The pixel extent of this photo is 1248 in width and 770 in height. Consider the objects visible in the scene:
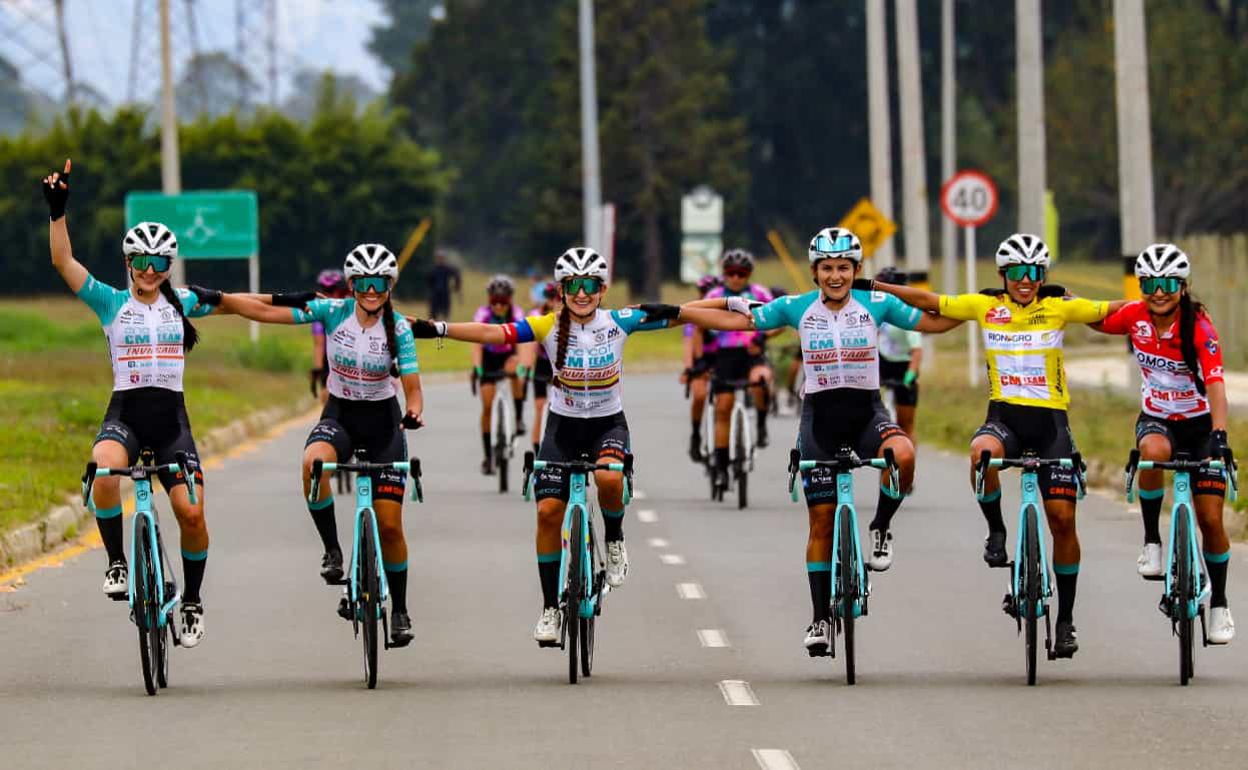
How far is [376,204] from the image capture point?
7212 centimetres

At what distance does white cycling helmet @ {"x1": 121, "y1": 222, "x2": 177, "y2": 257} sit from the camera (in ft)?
40.2

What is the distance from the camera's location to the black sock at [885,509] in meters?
13.1

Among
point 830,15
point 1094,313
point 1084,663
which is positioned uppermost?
point 830,15

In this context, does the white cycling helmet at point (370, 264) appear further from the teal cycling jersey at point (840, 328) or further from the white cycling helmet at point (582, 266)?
the teal cycling jersey at point (840, 328)

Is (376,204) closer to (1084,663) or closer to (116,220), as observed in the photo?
(116,220)

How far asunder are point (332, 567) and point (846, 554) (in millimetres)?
2519

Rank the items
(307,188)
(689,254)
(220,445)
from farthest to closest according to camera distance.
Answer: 1. (307,188)
2. (689,254)
3. (220,445)

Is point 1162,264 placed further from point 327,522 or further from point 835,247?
point 327,522

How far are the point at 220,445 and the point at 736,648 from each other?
16.3 m

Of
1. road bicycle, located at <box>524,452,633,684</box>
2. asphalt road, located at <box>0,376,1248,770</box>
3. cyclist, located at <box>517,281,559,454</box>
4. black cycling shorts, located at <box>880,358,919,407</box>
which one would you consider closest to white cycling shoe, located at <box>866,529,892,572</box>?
asphalt road, located at <box>0,376,1248,770</box>

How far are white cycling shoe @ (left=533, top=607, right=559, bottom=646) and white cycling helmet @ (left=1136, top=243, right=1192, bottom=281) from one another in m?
3.09

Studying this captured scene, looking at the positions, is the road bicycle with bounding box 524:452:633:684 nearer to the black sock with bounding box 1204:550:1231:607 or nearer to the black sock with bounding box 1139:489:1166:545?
the black sock with bounding box 1139:489:1166:545

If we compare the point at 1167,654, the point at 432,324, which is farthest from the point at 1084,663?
the point at 432,324

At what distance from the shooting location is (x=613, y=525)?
1294cm
